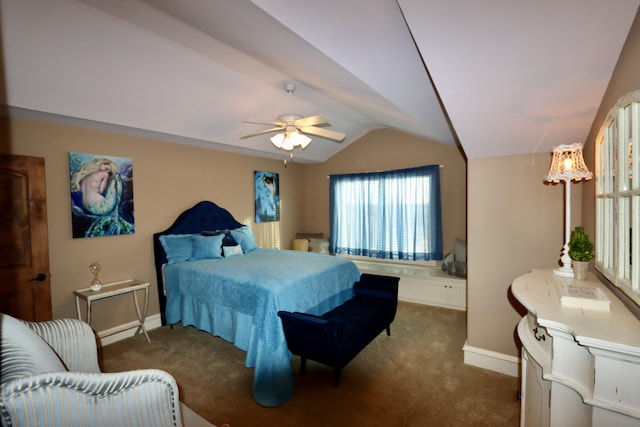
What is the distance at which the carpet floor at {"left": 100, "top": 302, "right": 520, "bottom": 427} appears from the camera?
2.04 meters

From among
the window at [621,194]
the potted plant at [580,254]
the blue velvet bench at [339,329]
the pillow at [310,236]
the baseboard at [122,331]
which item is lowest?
the baseboard at [122,331]

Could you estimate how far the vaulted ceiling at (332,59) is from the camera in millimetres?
1290

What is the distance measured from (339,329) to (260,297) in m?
0.74

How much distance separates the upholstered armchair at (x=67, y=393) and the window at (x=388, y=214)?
4.19 m

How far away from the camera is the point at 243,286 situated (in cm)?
269

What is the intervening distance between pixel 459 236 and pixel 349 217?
1917 mm

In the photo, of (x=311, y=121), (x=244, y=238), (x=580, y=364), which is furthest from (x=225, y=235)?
(x=580, y=364)

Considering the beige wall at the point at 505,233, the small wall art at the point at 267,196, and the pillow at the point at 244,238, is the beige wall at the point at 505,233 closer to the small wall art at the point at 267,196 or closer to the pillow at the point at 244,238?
the pillow at the point at 244,238

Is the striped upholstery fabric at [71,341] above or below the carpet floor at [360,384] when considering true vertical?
above

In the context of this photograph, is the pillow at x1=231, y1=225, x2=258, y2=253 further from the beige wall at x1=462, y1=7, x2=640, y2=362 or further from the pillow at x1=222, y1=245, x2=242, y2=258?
the beige wall at x1=462, y1=7, x2=640, y2=362

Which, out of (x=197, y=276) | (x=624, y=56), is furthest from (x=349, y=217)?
(x=624, y=56)

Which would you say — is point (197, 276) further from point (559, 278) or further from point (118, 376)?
point (559, 278)

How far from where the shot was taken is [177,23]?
2.01m

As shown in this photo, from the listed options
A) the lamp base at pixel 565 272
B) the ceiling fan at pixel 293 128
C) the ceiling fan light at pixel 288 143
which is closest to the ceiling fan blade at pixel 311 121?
the ceiling fan at pixel 293 128
